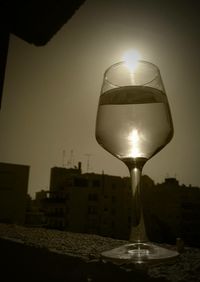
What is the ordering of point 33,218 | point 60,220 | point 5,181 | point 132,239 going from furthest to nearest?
point 60,220, point 33,218, point 5,181, point 132,239

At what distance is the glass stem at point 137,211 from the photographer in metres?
0.48

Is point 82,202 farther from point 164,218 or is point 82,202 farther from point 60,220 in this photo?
point 164,218

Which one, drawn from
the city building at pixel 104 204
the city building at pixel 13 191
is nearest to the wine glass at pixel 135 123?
the city building at pixel 13 191

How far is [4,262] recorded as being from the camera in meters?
0.39

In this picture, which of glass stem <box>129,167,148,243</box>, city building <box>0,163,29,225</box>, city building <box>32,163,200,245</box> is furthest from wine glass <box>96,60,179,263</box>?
city building <box>32,163,200,245</box>

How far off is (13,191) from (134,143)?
8539mm

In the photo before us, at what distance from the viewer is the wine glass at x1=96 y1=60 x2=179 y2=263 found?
51 cm

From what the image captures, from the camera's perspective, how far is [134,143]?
1.72 feet

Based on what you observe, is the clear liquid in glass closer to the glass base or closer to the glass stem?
the glass stem

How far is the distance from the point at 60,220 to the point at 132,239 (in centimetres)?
1559

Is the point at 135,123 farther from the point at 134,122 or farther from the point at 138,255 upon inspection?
the point at 138,255

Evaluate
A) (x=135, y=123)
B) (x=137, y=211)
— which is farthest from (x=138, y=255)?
(x=135, y=123)

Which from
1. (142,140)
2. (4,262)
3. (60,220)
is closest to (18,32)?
(142,140)

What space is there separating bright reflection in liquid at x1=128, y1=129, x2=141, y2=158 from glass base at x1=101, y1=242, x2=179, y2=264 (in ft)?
0.53
